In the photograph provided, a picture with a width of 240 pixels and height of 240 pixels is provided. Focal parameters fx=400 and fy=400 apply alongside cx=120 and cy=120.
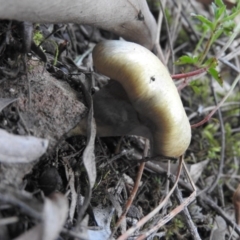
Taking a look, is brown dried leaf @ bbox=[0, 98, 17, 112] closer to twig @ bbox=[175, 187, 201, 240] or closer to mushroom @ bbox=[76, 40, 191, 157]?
mushroom @ bbox=[76, 40, 191, 157]

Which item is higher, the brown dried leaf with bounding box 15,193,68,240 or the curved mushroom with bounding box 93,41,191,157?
the curved mushroom with bounding box 93,41,191,157

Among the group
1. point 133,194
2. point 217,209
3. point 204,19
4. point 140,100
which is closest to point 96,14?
point 140,100

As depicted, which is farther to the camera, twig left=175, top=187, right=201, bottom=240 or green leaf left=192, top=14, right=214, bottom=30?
green leaf left=192, top=14, right=214, bottom=30

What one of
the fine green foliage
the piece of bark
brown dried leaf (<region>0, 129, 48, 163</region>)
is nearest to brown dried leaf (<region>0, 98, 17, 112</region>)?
brown dried leaf (<region>0, 129, 48, 163</region>)

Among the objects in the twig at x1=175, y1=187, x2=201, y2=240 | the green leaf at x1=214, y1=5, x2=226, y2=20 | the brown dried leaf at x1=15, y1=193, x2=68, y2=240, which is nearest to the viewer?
the brown dried leaf at x1=15, y1=193, x2=68, y2=240

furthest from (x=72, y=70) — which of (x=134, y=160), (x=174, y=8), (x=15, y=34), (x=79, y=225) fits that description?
(x=174, y=8)

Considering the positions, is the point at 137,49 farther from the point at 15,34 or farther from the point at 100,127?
the point at 15,34

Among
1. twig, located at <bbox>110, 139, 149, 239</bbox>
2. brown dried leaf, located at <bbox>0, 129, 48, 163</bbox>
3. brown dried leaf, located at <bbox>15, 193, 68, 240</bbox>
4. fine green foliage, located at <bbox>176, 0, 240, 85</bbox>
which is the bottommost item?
twig, located at <bbox>110, 139, 149, 239</bbox>

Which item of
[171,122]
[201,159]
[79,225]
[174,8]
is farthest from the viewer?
[174,8]

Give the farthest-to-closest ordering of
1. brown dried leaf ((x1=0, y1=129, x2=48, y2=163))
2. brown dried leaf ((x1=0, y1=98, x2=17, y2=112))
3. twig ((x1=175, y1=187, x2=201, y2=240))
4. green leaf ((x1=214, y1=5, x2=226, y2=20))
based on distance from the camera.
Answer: green leaf ((x1=214, y1=5, x2=226, y2=20)) < twig ((x1=175, y1=187, x2=201, y2=240)) < brown dried leaf ((x1=0, y1=98, x2=17, y2=112)) < brown dried leaf ((x1=0, y1=129, x2=48, y2=163))
